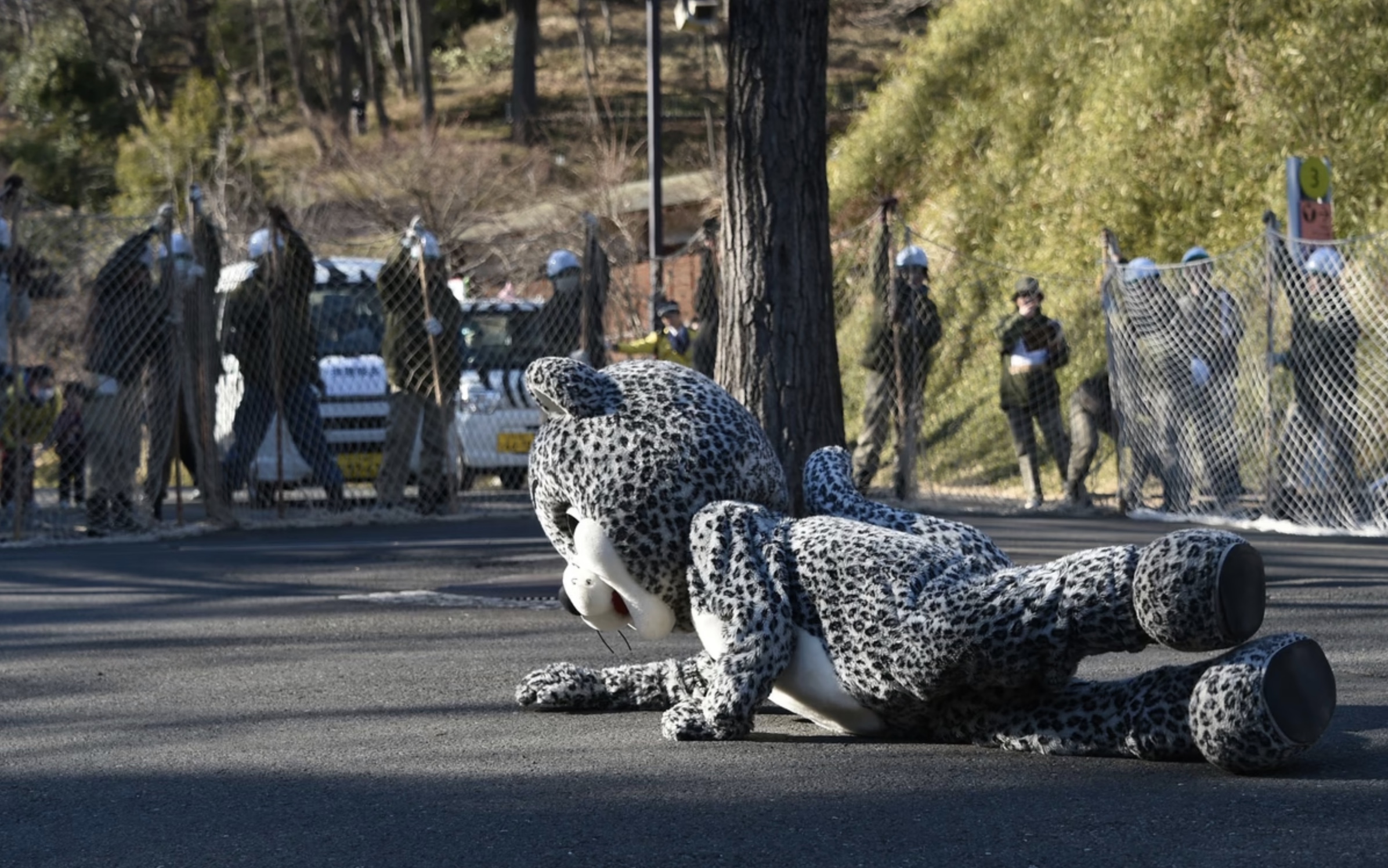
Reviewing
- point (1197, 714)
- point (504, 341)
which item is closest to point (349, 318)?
point (504, 341)

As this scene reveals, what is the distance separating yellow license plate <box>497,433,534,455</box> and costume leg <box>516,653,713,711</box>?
1043 centimetres

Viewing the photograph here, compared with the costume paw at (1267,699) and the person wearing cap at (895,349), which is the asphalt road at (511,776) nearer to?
the costume paw at (1267,699)

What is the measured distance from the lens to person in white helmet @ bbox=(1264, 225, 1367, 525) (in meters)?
12.3

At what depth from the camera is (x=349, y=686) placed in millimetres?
6508

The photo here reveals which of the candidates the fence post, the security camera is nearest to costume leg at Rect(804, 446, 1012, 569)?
the fence post

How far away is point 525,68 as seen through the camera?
165 ft

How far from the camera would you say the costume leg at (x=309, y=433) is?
14.7 m

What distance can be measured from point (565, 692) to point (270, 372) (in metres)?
9.43

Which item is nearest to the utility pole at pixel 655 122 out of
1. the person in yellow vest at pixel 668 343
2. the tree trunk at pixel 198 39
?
the person in yellow vest at pixel 668 343

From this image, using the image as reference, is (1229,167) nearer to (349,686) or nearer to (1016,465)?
(1016,465)

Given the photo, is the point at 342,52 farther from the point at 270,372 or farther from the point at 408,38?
the point at 270,372

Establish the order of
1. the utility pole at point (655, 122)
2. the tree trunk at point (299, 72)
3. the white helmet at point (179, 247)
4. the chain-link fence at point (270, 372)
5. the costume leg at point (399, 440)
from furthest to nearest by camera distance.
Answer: the tree trunk at point (299, 72) → the utility pole at point (655, 122) → the costume leg at point (399, 440) → the white helmet at point (179, 247) → the chain-link fence at point (270, 372)

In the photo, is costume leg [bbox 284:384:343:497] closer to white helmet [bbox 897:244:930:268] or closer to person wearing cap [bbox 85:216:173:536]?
person wearing cap [bbox 85:216:173:536]

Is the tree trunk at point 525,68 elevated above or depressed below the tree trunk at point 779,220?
above
